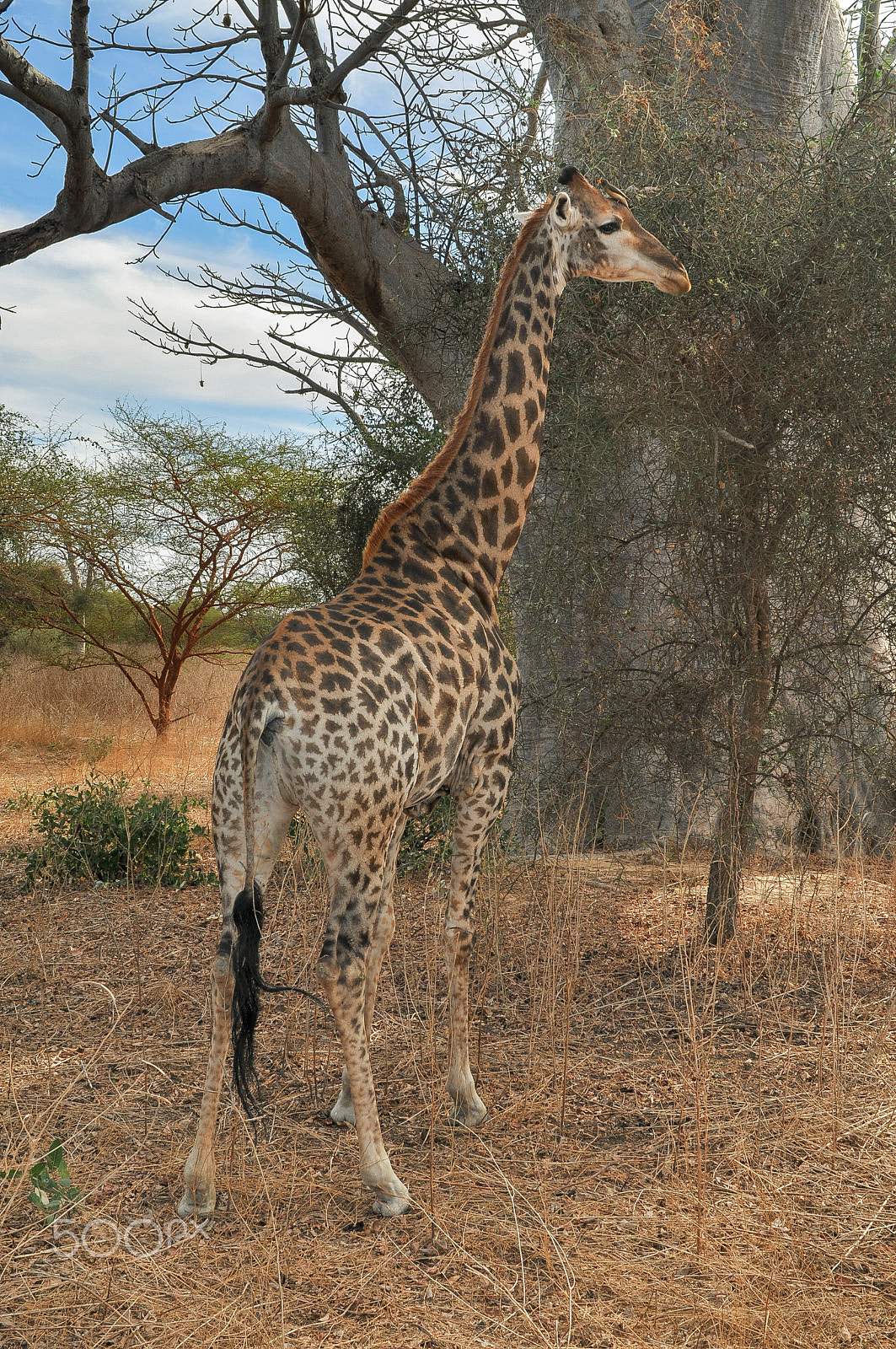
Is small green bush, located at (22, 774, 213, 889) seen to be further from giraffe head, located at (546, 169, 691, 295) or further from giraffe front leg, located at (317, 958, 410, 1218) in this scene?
giraffe head, located at (546, 169, 691, 295)

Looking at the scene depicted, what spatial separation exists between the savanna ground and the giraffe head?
104 inches

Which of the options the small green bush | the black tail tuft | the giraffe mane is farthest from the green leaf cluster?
the small green bush

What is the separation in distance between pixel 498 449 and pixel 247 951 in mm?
2214

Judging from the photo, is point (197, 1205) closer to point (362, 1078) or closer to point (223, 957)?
point (362, 1078)

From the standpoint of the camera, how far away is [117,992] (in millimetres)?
5609

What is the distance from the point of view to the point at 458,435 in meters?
4.24

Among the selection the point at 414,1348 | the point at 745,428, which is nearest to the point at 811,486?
the point at 745,428

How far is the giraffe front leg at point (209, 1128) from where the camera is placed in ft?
10.8

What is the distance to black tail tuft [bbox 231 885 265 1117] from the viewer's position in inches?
122

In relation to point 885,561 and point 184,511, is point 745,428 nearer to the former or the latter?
point 885,561

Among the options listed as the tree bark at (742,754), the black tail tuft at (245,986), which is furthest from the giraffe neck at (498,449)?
the tree bark at (742,754)

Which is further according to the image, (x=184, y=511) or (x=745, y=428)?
(x=184, y=511)

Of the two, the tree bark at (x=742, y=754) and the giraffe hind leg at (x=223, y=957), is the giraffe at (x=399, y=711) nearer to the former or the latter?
the giraffe hind leg at (x=223, y=957)

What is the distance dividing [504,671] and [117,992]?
3.00 metres
